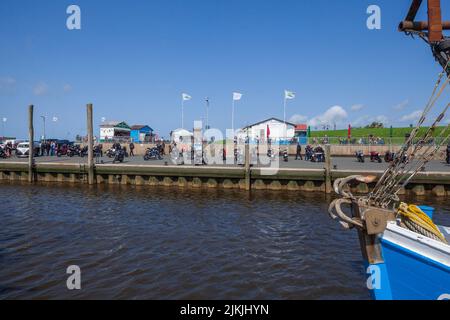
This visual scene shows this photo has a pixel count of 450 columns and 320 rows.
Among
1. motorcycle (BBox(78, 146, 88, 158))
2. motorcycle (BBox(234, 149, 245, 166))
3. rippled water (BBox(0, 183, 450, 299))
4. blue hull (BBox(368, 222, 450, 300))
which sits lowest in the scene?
rippled water (BBox(0, 183, 450, 299))

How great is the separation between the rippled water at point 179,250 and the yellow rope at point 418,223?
7.23 feet

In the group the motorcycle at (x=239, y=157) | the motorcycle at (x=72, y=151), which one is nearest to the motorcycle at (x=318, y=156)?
the motorcycle at (x=239, y=157)

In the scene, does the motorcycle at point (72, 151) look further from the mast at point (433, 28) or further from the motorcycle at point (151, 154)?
the mast at point (433, 28)

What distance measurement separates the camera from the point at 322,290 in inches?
291

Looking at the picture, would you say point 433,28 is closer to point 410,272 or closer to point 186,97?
point 410,272

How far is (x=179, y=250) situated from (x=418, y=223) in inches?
249

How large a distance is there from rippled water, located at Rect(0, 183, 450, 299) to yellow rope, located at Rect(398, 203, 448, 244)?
2203mm

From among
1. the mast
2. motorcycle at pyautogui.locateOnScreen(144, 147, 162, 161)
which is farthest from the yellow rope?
motorcycle at pyautogui.locateOnScreen(144, 147, 162, 161)

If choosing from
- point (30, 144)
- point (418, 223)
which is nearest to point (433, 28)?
point (418, 223)

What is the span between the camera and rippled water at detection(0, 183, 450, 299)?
741cm

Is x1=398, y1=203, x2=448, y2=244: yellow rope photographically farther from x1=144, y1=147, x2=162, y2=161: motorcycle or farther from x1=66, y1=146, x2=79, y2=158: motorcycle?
x1=66, y1=146, x2=79, y2=158: motorcycle

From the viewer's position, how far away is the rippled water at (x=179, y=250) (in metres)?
7.41
